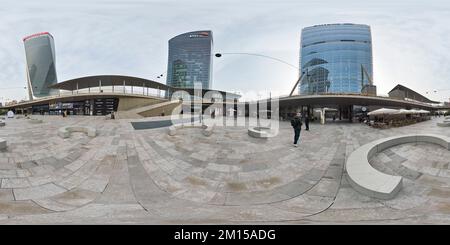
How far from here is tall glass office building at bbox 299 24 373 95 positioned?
144 ft

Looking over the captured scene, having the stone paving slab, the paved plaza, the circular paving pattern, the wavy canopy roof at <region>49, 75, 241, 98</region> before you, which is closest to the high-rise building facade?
the wavy canopy roof at <region>49, 75, 241, 98</region>

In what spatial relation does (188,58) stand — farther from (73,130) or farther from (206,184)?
(206,184)

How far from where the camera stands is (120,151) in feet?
28.2

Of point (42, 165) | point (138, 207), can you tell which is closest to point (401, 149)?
point (138, 207)

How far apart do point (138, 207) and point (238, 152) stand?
4.55 metres

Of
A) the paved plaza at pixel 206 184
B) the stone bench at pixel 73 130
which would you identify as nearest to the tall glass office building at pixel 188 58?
the stone bench at pixel 73 130

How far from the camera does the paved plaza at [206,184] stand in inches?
164

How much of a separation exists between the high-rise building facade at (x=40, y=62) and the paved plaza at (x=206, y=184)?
330 ft

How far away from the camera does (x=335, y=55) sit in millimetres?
52188

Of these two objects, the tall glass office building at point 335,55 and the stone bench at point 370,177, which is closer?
the stone bench at point 370,177

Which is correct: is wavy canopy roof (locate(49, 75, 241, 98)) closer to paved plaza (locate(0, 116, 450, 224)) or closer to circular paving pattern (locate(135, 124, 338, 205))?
paved plaza (locate(0, 116, 450, 224))

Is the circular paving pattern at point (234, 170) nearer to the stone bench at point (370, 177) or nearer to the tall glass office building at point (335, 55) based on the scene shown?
the stone bench at point (370, 177)

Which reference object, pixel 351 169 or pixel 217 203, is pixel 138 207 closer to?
pixel 217 203

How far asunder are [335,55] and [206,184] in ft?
186
